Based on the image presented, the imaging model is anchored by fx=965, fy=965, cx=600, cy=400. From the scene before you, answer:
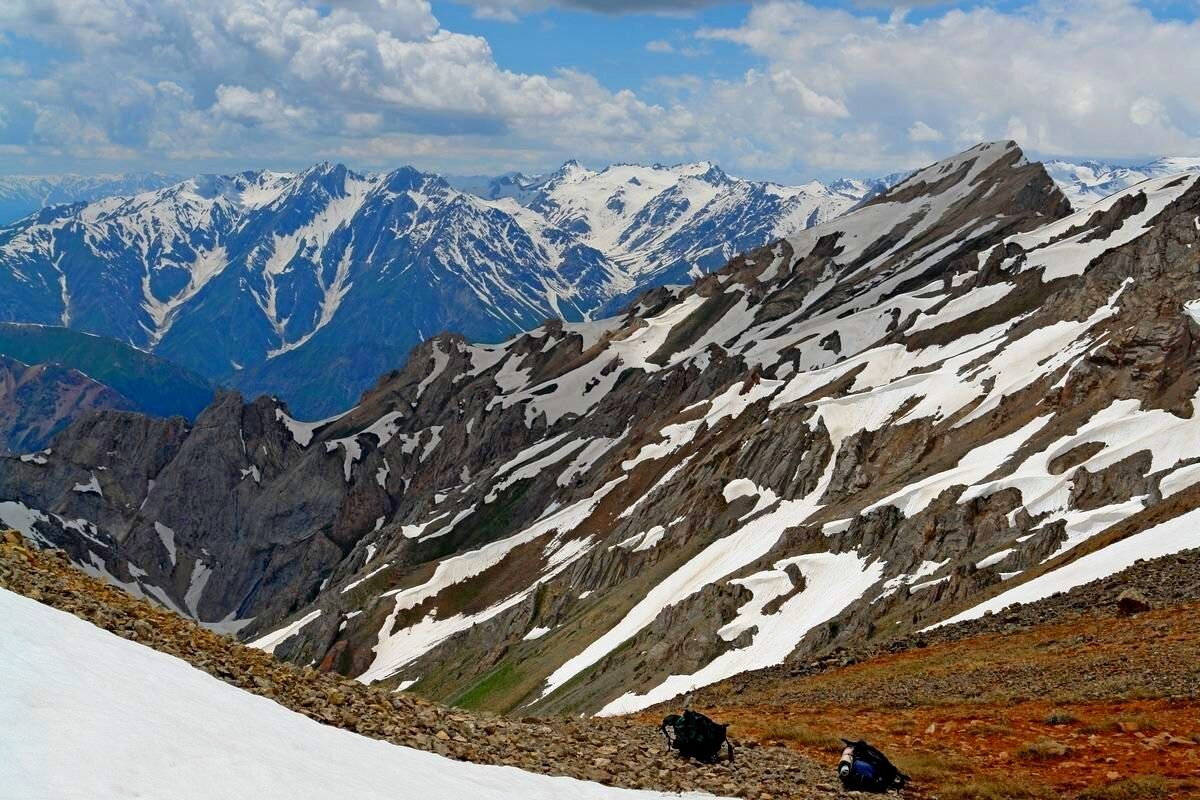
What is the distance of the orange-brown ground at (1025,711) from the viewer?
18453 mm

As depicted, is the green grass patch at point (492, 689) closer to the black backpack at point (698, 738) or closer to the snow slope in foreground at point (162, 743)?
the black backpack at point (698, 738)

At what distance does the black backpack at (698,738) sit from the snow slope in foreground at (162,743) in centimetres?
279

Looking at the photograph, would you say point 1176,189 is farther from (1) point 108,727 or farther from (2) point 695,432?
(1) point 108,727

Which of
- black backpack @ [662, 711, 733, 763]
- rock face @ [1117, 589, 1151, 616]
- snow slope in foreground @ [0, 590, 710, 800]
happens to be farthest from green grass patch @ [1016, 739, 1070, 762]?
rock face @ [1117, 589, 1151, 616]

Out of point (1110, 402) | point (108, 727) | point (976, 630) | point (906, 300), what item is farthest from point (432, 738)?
point (906, 300)

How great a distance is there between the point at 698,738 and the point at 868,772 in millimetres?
3578

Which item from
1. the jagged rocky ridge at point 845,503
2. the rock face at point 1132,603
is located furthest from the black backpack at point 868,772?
the jagged rocky ridge at point 845,503

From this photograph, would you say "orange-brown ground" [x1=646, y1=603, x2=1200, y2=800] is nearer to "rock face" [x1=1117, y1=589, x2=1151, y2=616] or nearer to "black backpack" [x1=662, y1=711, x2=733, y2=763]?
"rock face" [x1=1117, y1=589, x2=1151, y2=616]

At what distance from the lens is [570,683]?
8475 centimetres

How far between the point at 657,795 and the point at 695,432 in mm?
131037

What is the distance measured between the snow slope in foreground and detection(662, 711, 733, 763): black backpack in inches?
110

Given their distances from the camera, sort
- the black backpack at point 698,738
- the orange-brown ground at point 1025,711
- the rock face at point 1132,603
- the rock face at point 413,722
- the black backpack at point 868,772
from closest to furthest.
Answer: the rock face at point 413,722, the black backpack at point 868,772, the orange-brown ground at point 1025,711, the black backpack at point 698,738, the rock face at point 1132,603

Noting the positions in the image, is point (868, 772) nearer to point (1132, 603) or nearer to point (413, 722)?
point (413, 722)

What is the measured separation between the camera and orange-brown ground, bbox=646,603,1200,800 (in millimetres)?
18453
